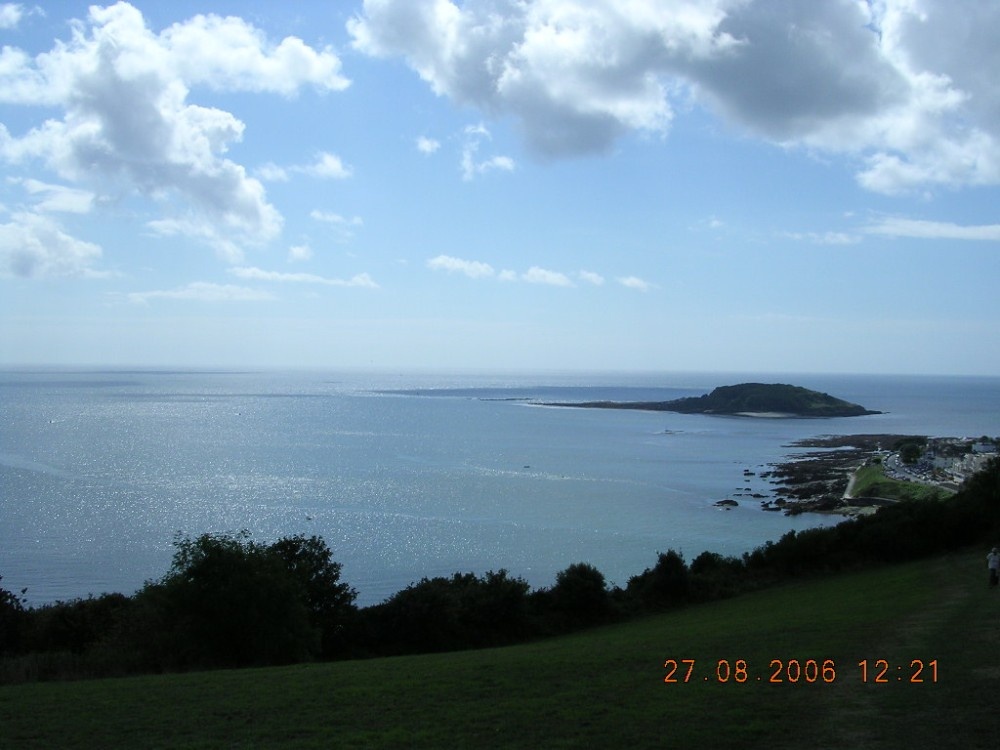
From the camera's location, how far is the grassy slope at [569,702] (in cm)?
883

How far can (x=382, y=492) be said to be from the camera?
64.2 m

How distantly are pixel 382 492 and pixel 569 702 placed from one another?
5502cm

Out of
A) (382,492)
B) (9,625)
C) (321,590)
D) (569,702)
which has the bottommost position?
(382,492)

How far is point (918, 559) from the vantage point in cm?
3177

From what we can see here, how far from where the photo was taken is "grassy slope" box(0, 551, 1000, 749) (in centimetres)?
883

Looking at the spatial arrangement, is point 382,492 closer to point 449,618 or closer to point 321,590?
point 449,618

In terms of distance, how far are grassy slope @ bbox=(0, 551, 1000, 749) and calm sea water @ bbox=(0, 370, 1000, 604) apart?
81.0 feet

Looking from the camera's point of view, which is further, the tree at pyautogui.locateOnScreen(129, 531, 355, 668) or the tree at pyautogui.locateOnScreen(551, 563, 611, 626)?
the tree at pyautogui.locateOnScreen(551, 563, 611, 626)

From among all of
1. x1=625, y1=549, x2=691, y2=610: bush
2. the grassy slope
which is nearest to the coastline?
x1=625, y1=549, x2=691, y2=610: bush

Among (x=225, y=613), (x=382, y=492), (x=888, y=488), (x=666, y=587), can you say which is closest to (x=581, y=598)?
(x=666, y=587)

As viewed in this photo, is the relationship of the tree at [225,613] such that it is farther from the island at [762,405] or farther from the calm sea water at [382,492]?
the island at [762,405]

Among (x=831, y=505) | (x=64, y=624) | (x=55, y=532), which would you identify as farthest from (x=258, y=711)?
(x=831, y=505)

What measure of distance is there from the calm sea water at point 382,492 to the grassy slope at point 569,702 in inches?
973

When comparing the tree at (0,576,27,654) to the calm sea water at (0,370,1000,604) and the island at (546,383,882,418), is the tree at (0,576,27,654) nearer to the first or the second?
the calm sea water at (0,370,1000,604)
